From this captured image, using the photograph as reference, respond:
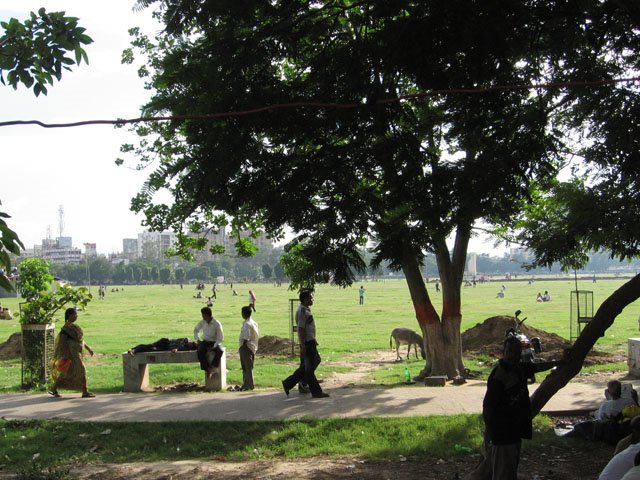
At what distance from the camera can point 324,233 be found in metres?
7.86

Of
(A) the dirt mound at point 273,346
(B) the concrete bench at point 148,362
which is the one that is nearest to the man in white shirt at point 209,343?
(B) the concrete bench at point 148,362

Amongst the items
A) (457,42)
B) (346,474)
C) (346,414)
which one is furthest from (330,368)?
(457,42)

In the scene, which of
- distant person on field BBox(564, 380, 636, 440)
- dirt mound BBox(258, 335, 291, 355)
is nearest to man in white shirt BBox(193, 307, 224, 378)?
distant person on field BBox(564, 380, 636, 440)

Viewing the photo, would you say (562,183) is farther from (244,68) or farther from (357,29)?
(244,68)

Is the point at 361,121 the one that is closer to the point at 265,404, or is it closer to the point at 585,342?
the point at 585,342

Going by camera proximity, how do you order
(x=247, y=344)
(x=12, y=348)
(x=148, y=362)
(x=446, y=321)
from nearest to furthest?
1. (x=247, y=344)
2. (x=148, y=362)
3. (x=446, y=321)
4. (x=12, y=348)

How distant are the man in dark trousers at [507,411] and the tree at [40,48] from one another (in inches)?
157

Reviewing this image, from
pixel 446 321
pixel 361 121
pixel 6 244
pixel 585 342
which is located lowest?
pixel 446 321

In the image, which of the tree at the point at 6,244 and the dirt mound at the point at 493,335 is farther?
the dirt mound at the point at 493,335

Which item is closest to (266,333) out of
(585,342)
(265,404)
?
(265,404)

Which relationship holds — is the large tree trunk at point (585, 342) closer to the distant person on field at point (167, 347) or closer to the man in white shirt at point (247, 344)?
the man in white shirt at point (247, 344)

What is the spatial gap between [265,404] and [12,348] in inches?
476

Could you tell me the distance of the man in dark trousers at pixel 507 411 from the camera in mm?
5953

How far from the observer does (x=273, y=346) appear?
2153 cm
